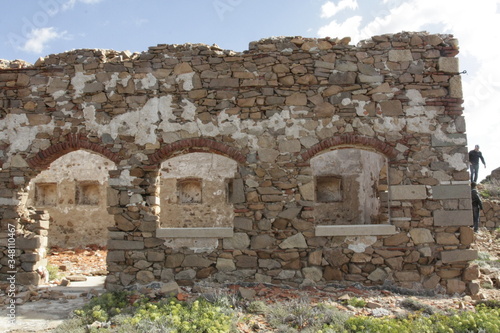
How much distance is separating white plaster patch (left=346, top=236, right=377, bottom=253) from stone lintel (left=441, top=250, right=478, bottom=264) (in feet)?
4.10

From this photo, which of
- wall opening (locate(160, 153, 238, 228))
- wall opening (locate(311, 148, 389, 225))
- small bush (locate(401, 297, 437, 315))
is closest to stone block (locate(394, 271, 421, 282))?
small bush (locate(401, 297, 437, 315))

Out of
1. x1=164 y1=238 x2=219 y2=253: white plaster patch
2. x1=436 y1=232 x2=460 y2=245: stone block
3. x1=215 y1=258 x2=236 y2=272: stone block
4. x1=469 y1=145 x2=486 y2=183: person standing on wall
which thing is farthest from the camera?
x1=469 y1=145 x2=486 y2=183: person standing on wall

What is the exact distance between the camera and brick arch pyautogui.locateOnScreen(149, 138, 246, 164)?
7.43 meters

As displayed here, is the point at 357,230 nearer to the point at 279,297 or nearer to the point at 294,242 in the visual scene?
the point at 294,242

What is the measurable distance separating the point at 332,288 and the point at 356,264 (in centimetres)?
63

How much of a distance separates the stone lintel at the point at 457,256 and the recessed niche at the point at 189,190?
8.47 meters

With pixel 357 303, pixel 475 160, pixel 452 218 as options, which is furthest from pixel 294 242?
pixel 475 160

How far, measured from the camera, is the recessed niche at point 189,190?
542 inches

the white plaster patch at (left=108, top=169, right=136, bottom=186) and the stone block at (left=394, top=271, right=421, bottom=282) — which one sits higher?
the white plaster patch at (left=108, top=169, right=136, bottom=186)

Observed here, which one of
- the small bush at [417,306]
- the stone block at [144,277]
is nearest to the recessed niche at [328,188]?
the small bush at [417,306]

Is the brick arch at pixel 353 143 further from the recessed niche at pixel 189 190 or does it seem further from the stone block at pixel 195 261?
the recessed niche at pixel 189 190

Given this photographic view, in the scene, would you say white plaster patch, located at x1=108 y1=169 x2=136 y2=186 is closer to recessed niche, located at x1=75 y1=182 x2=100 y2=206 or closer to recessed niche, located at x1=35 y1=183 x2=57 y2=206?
recessed niche, located at x1=75 y1=182 x2=100 y2=206

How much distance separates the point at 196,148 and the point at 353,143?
9.78ft

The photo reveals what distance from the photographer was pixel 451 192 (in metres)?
7.18
